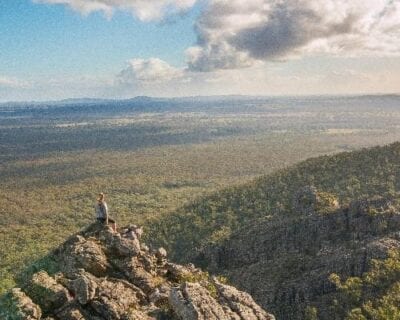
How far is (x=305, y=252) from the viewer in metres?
81.3

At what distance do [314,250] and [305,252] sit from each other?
1.39m

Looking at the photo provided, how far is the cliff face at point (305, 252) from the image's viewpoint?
221 ft

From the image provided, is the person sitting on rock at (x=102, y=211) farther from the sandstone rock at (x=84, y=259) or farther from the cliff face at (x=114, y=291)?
the sandstone rock at (x=84, y=259)

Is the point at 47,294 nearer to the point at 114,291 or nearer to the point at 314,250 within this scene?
the point at 114,291

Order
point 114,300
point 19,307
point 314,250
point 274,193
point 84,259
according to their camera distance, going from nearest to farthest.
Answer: point 19,307, point 114,300, point 84,259, point 314,250, point 274,193

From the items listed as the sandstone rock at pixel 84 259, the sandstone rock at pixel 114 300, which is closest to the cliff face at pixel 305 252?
the sandstone rock at pixel 114 300

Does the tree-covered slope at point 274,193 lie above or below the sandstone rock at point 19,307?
below

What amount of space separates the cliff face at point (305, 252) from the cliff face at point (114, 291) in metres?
23.0

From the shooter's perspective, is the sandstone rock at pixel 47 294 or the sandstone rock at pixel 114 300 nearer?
the sandstone rock at pixel 47 294

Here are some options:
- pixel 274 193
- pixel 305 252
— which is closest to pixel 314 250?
pixel 305 252

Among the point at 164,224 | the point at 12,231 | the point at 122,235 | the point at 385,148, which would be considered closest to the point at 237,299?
the point at 122,235

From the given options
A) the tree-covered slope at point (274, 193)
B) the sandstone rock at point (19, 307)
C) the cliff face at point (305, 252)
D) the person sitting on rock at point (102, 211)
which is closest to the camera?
the sandstone rock at point (19, 307)

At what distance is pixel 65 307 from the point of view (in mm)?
38281

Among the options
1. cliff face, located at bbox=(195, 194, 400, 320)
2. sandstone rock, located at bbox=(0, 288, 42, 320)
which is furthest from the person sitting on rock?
cliff face, located at bbox=(195, 194, 400, 320)
